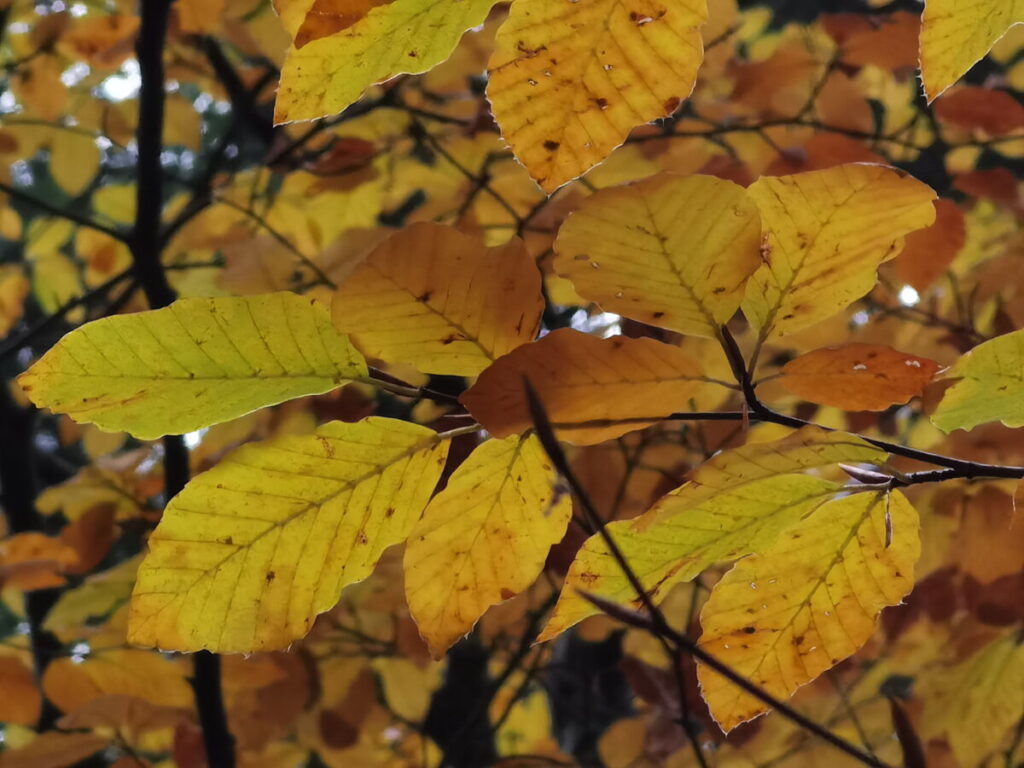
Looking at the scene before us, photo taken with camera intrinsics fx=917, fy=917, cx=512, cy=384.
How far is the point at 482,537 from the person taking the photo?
1.32 feet

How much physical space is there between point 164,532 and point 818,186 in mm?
305

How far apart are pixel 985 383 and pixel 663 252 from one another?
0.14 meters

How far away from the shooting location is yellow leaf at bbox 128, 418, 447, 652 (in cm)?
38

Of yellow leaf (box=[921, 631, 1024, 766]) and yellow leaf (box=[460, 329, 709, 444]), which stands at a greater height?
yellow leaf (box=[460, 329, 709, 444])

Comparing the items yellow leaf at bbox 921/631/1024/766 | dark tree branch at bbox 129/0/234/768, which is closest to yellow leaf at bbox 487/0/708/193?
dark tree branch at bbox 129/0/234/768

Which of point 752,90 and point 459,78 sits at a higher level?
point 459,78

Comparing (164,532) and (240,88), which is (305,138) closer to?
(240,88)

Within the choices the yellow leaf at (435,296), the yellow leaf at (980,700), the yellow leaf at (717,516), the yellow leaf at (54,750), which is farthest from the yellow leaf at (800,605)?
the yellow leaf at (54,750)

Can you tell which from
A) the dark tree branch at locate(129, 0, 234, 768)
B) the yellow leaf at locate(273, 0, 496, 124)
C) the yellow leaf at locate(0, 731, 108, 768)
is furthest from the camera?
the yellow leaf at locate(0, 731, 108, 768)

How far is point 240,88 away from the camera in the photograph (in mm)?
1571

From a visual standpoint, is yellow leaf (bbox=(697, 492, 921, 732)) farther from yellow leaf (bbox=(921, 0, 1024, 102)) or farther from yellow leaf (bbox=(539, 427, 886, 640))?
yellow leaf (bbox=(921, 0, 1024, 102))

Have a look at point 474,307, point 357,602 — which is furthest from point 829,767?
point 474,307

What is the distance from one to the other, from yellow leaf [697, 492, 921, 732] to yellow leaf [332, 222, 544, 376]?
15cm

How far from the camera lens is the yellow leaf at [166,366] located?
0.36m
